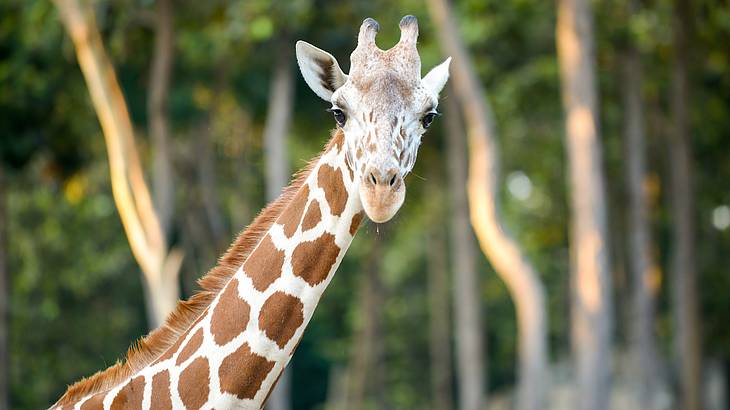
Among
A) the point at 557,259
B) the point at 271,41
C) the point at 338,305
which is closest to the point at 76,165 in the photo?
the point at 271,41

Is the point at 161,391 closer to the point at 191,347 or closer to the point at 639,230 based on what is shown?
the point at 191,347

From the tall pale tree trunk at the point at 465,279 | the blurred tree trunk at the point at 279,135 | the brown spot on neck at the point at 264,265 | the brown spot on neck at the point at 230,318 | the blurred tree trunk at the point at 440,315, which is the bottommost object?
the blurred tree trunk at the point at 440,315

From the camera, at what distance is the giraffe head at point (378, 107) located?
499 cm

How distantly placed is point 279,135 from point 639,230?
6437mm

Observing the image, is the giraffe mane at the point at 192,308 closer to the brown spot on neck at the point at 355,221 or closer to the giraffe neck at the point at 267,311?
the giraffe neck at the point at 267,311

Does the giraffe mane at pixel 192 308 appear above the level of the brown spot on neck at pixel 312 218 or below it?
below

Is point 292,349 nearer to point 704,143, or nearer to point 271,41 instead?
point 271,41

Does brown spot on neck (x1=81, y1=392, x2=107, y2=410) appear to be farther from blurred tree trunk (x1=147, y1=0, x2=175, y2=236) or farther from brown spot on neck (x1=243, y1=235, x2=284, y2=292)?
blurred tree trunk (x1=147, y1=0, x2=175, y2=236)

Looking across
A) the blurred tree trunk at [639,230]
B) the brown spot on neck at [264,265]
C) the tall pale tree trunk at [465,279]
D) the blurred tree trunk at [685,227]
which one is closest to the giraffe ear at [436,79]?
the brown spot on neck at [264,265]

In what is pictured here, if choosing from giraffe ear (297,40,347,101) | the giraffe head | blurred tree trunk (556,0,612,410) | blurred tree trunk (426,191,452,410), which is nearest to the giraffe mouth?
the giraffe head

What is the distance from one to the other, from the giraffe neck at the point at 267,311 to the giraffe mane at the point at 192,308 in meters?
0.14

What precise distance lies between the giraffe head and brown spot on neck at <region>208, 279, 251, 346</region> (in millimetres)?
773

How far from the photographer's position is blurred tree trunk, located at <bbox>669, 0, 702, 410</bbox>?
20.6 m

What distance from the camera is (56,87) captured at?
71.3 ft
